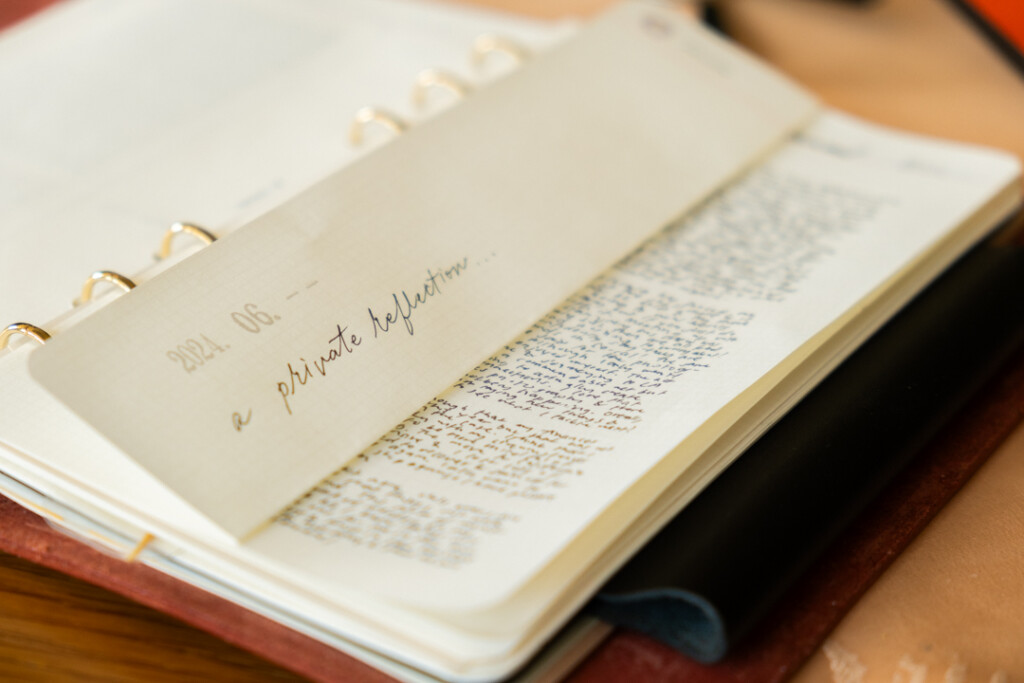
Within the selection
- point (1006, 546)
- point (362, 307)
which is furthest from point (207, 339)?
point (1006, 546)

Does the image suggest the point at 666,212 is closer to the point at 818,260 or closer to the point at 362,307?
the point at 818,260

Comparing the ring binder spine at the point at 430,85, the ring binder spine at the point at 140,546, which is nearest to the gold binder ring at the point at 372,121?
the ring binder spine at the point at 430,85

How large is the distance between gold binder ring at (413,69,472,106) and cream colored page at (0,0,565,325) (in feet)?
0.05

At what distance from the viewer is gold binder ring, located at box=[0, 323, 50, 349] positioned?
45cm

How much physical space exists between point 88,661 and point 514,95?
398mm

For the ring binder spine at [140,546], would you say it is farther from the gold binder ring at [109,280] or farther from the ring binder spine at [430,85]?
the ring binder spine at [430,85]

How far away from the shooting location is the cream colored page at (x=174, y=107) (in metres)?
0.58

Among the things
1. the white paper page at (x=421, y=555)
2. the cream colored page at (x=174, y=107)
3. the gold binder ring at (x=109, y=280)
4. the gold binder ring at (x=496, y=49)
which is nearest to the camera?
the white paper page at (x=421, y=555)

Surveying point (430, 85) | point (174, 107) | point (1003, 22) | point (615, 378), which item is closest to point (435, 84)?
point (430, 85)

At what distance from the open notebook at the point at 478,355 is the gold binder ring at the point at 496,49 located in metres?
0.04

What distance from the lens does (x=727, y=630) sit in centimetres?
36

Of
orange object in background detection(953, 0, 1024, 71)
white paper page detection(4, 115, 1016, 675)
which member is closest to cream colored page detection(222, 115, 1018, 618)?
white paper page detection(4, 115, 1016, 675)

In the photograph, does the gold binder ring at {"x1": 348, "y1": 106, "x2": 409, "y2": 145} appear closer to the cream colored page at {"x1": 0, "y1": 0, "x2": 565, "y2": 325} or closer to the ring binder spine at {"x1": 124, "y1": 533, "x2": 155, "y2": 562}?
the cream colored page at {"x1": 0, "y1": 0, "x2": 565, "y2": 325}

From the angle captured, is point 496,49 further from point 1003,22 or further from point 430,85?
point 1003,22
